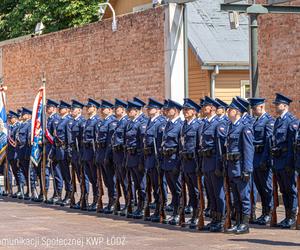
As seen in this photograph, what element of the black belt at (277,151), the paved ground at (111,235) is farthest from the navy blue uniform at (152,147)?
the black belt at (277,151)

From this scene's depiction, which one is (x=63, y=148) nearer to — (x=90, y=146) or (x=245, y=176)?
(x=90, y=146)

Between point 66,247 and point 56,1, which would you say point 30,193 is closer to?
point 66,247

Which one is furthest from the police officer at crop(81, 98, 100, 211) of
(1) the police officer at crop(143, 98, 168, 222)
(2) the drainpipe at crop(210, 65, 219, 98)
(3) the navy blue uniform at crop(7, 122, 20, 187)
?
(2) the drainpipe at crop(210, 65, 219, 98)

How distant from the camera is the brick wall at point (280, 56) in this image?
61.7ft

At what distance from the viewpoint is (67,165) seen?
18531mm

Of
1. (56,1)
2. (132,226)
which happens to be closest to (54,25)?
(56,1)

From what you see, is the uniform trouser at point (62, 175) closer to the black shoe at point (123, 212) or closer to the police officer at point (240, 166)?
the black shoe at point (123, 212)

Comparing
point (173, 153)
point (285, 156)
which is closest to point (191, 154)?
point (173, 153)

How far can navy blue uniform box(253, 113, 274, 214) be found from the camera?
14.6m

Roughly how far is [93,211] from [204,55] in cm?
961

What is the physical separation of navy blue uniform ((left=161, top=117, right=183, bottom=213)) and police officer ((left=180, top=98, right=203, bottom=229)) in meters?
0.27

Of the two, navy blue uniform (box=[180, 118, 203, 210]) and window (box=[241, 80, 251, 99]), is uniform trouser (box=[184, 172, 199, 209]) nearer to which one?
navy blue uniform (box=[180, 118, 203, 210])

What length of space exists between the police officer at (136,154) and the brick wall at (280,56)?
4088 millimetres

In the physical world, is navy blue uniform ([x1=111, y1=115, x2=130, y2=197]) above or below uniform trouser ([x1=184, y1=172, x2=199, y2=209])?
above
